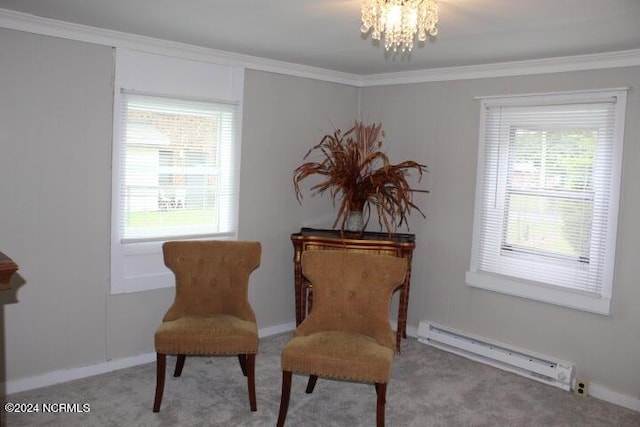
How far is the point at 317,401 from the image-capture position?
3.34 meters

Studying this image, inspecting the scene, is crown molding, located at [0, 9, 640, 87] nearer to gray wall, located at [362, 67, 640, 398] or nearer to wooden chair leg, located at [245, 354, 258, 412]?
gray wall, located at [362, 67, 640, 398]

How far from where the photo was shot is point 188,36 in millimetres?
3535

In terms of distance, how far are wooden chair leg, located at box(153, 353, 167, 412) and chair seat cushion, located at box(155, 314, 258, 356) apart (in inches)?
2.0

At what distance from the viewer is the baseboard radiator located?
3.68 metres

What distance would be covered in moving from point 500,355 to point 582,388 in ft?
1.88

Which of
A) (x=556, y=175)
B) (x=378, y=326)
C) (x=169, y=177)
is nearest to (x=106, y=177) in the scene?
(x=169, y=177)

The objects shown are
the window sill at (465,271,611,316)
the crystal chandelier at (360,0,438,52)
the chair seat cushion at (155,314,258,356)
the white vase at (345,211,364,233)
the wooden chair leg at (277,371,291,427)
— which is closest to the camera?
the crystal chandelier at (360,0,438,52)

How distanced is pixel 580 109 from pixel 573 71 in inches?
10.3

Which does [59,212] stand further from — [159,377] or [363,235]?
[363,235]

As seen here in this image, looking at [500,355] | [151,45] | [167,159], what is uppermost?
[151,45]

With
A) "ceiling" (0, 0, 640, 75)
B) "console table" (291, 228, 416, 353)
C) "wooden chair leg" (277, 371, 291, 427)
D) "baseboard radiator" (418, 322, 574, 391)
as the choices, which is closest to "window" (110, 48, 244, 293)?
"ceiling" (0, 0, 640, 75)

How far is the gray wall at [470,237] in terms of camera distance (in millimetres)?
3430

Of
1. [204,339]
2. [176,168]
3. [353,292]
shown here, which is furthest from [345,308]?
[176,168]

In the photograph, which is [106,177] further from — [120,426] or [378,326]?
[378,326]
